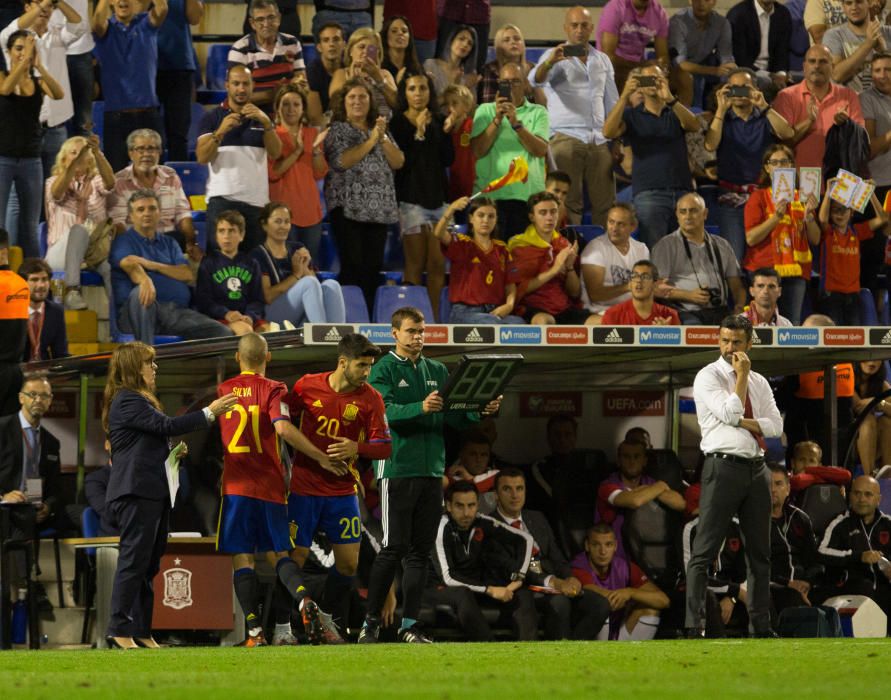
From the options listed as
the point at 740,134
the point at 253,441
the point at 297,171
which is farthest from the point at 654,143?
the point at 253,441

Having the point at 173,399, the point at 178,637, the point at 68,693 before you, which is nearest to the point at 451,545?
the point at 178,637

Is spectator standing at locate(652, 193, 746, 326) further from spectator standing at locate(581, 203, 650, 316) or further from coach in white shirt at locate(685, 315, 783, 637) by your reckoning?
coach in white shirt at locate(685, 315, 783, 637)

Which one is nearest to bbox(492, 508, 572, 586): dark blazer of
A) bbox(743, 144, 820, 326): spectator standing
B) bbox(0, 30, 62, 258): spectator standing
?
bbox(743, 144, 820, 326): spectator standing

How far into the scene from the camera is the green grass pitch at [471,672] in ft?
19.1

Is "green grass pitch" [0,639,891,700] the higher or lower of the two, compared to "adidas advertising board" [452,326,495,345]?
lower

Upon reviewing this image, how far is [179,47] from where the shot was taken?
1536cm

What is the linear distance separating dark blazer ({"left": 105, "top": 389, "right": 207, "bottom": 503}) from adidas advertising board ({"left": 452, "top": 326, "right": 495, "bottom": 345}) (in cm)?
253

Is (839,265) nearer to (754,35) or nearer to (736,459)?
(754,35)

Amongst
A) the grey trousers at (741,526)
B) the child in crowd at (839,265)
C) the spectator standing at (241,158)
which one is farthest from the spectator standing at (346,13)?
the grey trousers at (741,526)

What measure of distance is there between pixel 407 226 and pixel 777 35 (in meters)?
5.88

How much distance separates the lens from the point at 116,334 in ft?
42.0

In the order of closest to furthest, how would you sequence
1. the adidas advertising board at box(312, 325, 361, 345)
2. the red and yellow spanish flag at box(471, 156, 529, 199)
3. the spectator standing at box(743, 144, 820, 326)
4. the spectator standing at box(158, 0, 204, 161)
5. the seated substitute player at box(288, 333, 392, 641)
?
1. the seated substitute player at box(288, 333, 392, 641)
2. the adidas advertising board at box(312, 325, 361, 345)
3. the red and yellow spanish flag at box(471, 156, 529, 199)
4. the spectator standing at box(743, 144, 820, 326)
5. the spectator standing at box(158, 0, 204, 161)

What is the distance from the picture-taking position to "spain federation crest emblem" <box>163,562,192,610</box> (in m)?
10.9

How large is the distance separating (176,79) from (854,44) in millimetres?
7108
